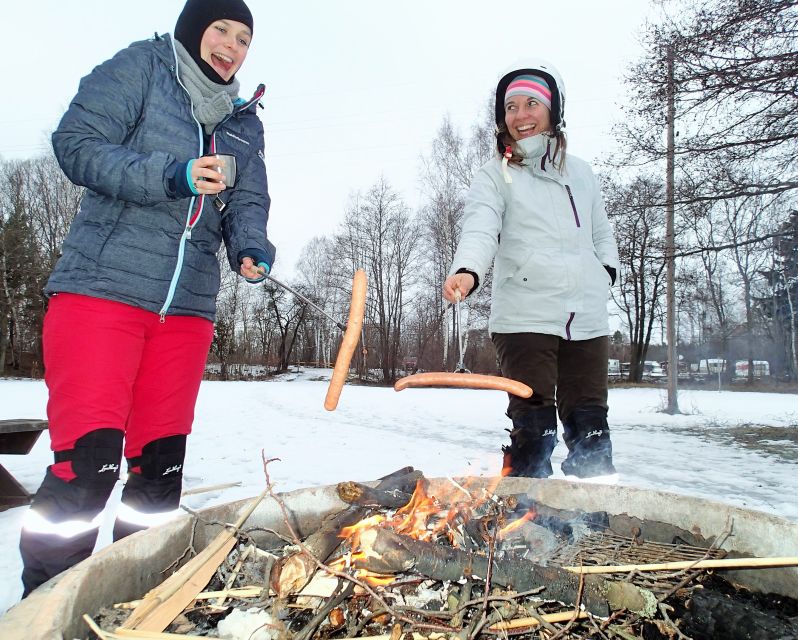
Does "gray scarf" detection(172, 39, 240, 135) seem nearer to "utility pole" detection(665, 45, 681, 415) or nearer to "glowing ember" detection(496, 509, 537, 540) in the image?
"glowing ember" detection(496, 509, 537, 540)

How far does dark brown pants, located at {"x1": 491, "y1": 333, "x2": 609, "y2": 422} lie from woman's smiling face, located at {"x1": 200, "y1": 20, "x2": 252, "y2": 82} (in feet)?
5.63

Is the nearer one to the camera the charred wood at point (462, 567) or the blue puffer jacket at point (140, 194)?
the charred wood at point (462, 567)

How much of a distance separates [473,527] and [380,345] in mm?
24138

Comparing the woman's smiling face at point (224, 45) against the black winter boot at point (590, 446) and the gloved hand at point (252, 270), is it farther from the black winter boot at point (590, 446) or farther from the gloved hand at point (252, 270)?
the black winter boot at point (590, 446)

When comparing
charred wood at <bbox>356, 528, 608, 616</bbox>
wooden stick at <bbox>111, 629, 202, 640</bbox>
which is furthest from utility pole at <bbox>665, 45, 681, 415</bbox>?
wooden stick at <bbox>111, 629, 202, 640</bbox>

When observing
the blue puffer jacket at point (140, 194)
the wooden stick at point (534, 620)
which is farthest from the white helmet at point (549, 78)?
the wooden stick at point (534, 620)

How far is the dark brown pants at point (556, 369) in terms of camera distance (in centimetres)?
238

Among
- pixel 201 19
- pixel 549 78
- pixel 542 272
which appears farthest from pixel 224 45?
pixel 542 272

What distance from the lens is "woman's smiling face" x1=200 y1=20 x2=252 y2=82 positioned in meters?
1.99

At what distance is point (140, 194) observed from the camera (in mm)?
1684

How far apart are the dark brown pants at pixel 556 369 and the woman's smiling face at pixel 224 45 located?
67.5 inches

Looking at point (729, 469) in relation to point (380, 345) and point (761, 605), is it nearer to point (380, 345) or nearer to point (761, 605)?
point (761, 605)

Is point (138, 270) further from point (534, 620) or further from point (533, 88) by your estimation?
point (533, 88)

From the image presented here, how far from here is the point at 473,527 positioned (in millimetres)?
1603
